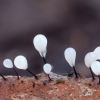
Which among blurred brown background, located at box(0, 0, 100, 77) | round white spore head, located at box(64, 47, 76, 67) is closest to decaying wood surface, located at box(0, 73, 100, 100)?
round white spore head, located at box(64, 47, 76, 67)

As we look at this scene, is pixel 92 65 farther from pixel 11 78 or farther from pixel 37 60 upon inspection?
pixel 37 60

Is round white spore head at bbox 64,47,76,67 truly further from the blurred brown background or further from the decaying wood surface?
the blurred brown background

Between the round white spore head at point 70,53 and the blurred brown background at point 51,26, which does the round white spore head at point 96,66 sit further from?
the blurred brown background at point 51,26

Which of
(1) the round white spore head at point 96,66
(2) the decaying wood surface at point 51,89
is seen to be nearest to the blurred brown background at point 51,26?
(2) the decaying wood surface at point 51,89

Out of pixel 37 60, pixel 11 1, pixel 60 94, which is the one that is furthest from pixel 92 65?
pixel 11 1

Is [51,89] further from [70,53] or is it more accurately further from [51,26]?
[51,26]
